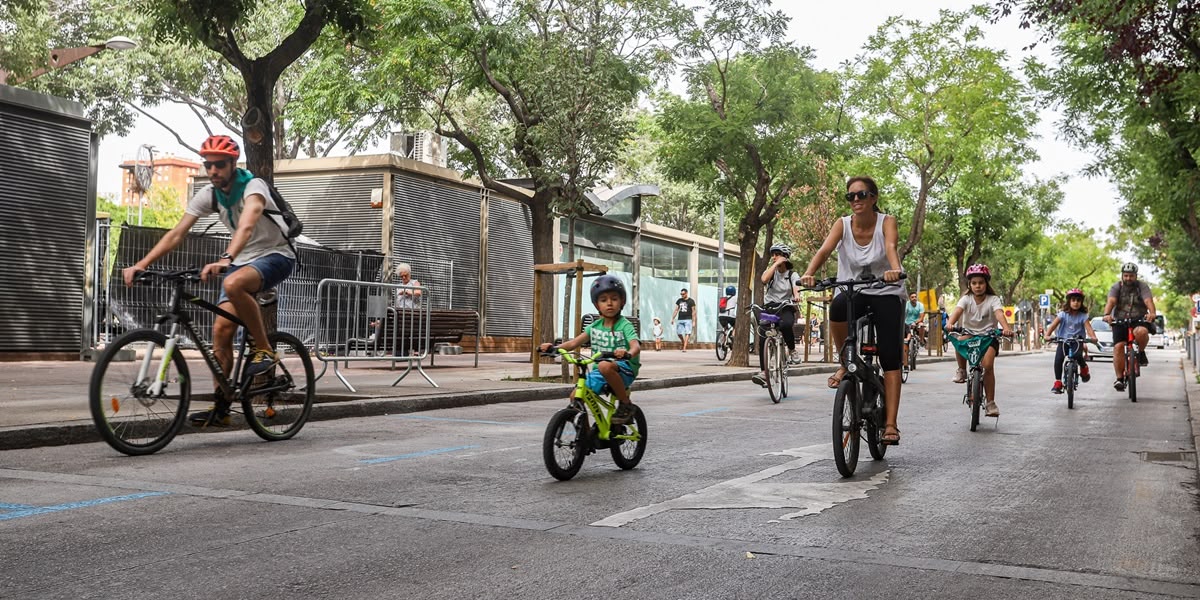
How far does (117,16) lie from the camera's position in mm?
32750

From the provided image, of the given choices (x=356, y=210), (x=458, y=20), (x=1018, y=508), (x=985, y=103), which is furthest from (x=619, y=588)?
(x=985, y=103)

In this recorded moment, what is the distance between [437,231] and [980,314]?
18109mm

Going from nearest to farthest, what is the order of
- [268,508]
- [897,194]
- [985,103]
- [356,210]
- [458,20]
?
[268,508]
[458,20]
[356,210]
[985,103]
[897,194]

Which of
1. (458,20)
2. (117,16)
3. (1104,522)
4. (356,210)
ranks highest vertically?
(117,16)

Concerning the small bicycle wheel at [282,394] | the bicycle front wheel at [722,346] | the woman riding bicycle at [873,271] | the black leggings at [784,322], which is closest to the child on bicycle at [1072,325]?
the black leggings at [784,322]

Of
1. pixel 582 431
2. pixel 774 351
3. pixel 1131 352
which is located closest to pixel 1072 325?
pixel 1131 352

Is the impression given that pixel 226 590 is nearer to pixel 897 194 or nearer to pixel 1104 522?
pixel 1104 522

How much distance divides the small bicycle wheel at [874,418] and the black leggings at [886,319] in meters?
0.27

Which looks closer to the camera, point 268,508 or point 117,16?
point 268,508

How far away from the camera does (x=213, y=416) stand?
25.6ft

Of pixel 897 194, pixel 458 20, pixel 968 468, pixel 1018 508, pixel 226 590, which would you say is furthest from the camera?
pixel 897 194

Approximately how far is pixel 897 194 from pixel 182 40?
29963 millimetres

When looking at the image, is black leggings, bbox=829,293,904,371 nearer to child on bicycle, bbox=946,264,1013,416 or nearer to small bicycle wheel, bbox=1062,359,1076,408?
child on bicycle, bbox=946,264,1013,416

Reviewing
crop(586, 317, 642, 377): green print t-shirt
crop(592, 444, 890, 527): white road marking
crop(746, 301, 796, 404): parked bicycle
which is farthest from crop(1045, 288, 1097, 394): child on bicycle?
crop(586, 317, 642, 377): green print t-shirt
